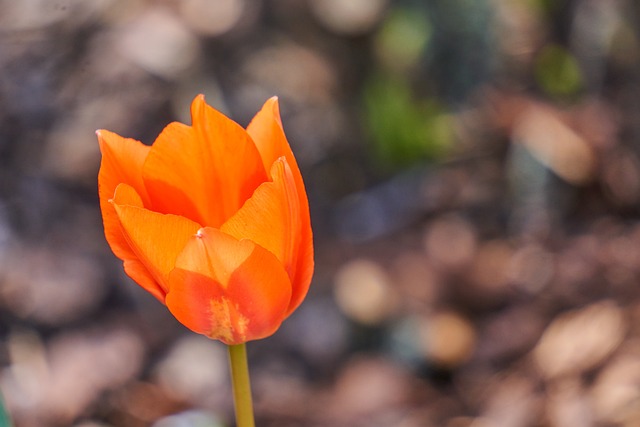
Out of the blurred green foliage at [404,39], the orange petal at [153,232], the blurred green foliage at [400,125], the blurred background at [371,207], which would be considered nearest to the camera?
the orange petal at [153,232]

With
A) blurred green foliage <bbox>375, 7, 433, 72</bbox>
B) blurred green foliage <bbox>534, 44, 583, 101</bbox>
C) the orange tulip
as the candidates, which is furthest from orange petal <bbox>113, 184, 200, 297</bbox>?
blurred green foliage <bbox>534, 44, 583, 101</bbox>

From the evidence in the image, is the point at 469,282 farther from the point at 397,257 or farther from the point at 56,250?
the point at 56,250

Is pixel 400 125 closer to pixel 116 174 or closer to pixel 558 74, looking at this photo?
pixel 558 74

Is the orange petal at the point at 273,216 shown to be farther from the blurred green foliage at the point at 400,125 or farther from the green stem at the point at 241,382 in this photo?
the blurred green foliage at the point at 400,125

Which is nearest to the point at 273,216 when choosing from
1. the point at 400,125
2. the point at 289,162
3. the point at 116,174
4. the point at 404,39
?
the point at 289,162

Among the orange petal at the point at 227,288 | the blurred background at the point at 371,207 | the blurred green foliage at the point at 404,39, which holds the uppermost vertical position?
the orange petal at the point at 227,288

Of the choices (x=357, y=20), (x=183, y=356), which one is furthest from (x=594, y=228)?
(x=183, y=356)

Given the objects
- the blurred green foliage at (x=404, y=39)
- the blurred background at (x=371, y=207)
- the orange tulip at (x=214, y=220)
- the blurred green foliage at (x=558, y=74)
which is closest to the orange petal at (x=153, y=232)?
the orange tulip at (x=214, y=220)
